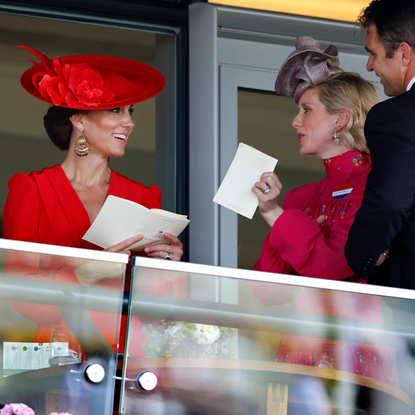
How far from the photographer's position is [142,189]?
2.17 meters

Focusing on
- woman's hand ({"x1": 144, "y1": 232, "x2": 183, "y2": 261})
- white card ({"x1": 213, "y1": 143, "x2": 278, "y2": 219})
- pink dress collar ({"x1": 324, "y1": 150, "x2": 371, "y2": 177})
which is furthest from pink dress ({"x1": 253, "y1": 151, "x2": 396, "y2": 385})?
woman's hand ({"x1": 144, "y1": 232, "x2": 183, "y2": 261})

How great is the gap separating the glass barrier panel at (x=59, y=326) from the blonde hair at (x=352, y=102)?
3.50 feet

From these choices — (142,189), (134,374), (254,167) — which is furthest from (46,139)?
(134,374)

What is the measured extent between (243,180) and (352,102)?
1.54 feet

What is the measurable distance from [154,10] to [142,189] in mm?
829

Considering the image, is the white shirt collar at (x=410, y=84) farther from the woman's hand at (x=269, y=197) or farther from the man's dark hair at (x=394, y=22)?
the woman's hand at (x=269, y=197)

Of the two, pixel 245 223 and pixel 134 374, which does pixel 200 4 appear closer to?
pixel 245 223

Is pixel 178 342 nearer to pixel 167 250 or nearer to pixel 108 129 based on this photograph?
pixel 167 250

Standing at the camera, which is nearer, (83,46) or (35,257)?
(35,257)

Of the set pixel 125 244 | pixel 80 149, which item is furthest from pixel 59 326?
pixel 80 149

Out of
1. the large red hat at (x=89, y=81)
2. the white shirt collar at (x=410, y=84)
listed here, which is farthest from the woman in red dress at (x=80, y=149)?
the white shirt collar at (x=410, y=84)

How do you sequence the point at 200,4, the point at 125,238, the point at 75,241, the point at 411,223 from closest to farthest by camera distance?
1. the point at 411,223
2. the point at 125,238
3. the point at 75,241
4. the point at 200,4

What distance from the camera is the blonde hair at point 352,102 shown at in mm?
1799

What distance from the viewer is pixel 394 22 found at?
1.42m
